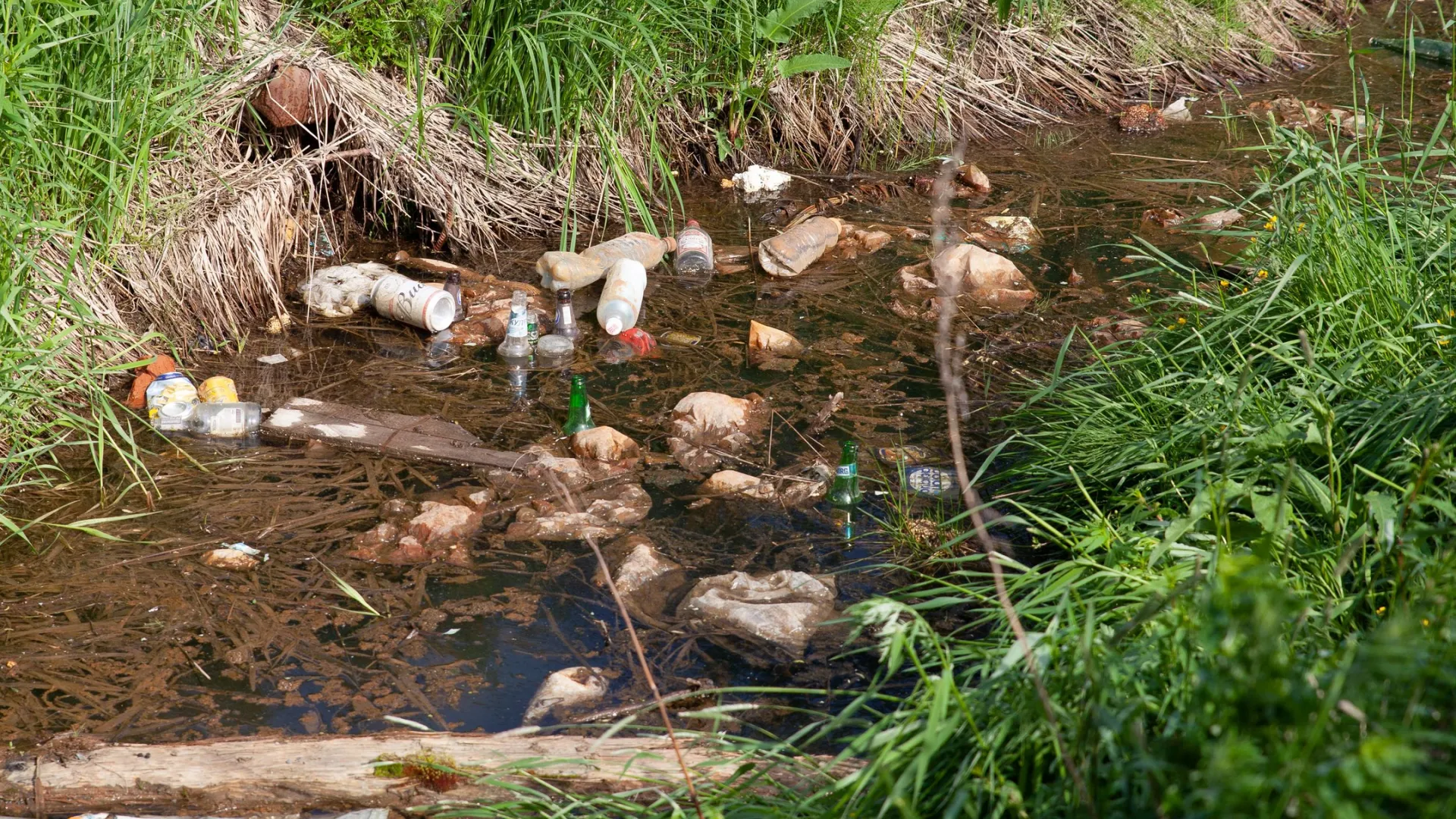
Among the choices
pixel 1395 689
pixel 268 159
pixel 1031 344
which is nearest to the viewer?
pixel 1395 689

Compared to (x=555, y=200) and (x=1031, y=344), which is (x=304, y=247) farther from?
(x=1031, y=344)

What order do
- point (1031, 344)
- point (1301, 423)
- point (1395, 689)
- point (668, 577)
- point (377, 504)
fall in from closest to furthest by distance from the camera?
point (1395, 689) → point (1301, 423) → point (668, 577) → point (377, 504) → point (1031, 344)

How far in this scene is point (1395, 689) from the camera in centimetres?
133

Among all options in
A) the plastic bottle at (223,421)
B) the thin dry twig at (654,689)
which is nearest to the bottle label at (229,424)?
the plastic bottle at (223,421)

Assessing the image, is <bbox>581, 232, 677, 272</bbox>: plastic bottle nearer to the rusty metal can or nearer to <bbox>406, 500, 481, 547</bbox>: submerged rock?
the rusty metal can

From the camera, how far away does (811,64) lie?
18.3ft

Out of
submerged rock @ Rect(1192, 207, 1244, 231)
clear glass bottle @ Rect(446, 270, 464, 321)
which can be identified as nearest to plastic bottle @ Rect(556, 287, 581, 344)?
clear glass bottle @ Rect(446, 270, 464, 321)

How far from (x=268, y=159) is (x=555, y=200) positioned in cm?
124

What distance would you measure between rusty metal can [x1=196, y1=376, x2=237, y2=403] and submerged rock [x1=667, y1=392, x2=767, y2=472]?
146 cm

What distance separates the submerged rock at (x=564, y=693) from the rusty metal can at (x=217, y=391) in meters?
1.80

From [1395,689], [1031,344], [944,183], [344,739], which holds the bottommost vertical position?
[1031,344]

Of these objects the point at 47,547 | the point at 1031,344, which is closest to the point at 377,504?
the point at 47,547

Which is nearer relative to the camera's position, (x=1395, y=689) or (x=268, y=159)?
(x=1395, y=689)

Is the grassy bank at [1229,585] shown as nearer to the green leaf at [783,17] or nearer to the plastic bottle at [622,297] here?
the plastic bottle at [622,297]
